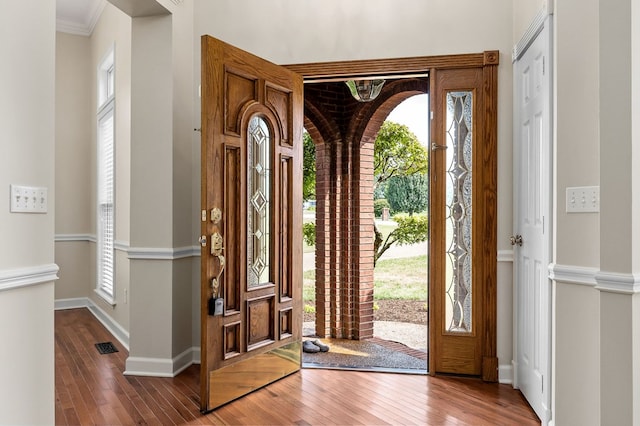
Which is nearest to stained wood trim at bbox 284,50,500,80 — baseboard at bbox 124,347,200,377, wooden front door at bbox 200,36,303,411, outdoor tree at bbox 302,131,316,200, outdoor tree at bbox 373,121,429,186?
wooden front door at bbox 200,36,303,411

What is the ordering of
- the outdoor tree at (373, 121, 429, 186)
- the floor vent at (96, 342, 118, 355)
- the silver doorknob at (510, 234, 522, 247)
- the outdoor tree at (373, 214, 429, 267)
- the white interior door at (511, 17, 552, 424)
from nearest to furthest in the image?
the white interior door at (511, 17, 552, 424), the silver doorknob at (510, 234, 522, 247), the floor vent at (96, 342, 118, 355), the outdoor tree at (373, 121, 429, 186), the outdoor tree at (373, 214, 429, 267)

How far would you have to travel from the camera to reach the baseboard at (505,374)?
3213mm

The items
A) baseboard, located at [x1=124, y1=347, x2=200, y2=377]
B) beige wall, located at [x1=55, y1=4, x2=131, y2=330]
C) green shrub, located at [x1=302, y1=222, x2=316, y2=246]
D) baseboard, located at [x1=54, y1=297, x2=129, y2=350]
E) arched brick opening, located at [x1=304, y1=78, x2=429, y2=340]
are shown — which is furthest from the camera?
green shrub, located at [x1=302, y1=222, x2=316, y2=246]

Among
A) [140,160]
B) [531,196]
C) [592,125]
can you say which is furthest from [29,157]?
[531,196]

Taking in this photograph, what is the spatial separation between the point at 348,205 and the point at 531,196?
2.46m

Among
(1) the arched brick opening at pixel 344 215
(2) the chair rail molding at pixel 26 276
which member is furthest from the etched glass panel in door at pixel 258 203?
(1) the arched brick opening at pixel 344 215

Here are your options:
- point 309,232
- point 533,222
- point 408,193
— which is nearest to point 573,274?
point 533,222

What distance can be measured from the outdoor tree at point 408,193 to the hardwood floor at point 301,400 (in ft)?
13.6

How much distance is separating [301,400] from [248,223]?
117cm

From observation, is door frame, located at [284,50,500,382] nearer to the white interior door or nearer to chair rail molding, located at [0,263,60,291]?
the white interior door

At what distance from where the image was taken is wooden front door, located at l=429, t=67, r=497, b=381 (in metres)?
3.26

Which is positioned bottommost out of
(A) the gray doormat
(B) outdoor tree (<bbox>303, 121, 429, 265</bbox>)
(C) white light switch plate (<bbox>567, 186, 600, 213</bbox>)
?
(A) the gray doormat

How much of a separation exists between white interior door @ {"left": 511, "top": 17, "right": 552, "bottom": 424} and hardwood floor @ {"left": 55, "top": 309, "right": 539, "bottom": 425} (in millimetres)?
261

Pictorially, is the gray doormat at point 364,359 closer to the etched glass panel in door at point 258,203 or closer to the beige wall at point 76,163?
the etched glass panel in door at point 258,203
